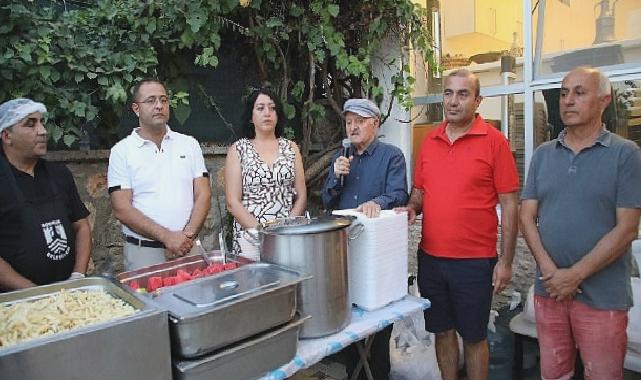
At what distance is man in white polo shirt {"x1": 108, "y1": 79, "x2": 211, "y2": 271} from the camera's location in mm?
2592

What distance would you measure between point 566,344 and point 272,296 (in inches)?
65.1

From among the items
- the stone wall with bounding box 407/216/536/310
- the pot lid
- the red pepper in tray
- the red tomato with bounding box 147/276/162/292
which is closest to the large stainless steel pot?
the pot lid

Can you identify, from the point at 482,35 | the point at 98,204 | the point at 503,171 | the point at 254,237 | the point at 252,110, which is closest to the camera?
the point at 254,237

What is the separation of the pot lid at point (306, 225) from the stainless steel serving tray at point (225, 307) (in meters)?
0.16

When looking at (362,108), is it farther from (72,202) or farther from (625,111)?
(625,111)

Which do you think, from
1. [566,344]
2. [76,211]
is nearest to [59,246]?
[76,211]

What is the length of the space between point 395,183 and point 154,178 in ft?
4.47

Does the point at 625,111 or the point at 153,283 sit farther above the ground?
the point at 625,111

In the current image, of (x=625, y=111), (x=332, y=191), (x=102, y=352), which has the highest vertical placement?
(x=625, y=111)

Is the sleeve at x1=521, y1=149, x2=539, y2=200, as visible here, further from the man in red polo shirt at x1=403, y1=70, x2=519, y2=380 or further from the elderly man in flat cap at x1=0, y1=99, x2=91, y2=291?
the elderly man in flat cap at x1=0, y1=99, x2=91, y2=291

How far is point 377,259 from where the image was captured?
202 centimetres

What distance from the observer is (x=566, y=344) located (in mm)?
2316

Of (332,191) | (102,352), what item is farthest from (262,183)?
(102,352)

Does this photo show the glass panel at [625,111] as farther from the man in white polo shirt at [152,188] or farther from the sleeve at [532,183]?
the man in white polo shirt at [152,188]
